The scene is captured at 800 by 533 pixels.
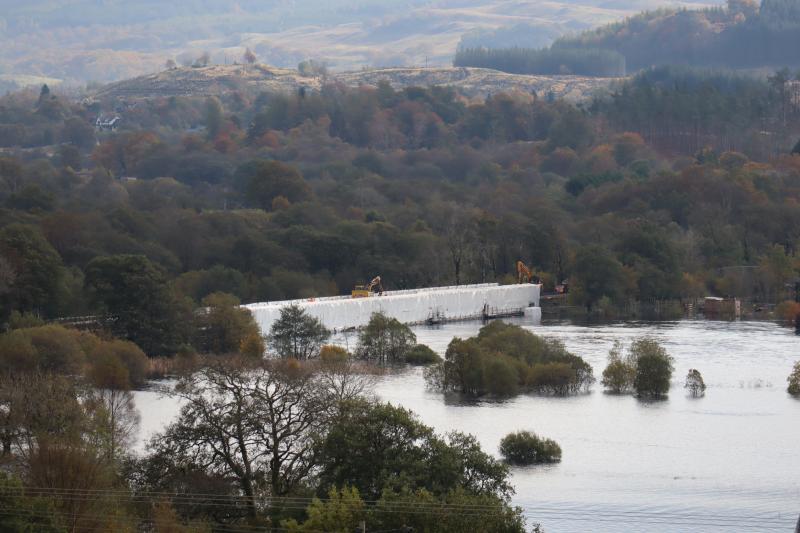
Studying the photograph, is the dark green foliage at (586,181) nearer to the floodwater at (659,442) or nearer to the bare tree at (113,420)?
the floodwater at (659,442)

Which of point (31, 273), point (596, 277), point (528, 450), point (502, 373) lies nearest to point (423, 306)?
point (596, 277)

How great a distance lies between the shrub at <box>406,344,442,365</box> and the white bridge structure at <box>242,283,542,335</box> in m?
6.18

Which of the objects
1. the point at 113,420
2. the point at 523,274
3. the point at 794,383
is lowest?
the point at 113,420

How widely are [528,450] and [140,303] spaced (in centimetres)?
1831

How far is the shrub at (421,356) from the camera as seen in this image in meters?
54.0

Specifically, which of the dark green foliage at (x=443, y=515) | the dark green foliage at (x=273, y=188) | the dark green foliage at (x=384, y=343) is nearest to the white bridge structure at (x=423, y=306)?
the dark green foliage at (x=384, y=343)

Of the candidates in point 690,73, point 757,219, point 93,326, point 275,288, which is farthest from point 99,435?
point 690,73

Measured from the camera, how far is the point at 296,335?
54.5 meters

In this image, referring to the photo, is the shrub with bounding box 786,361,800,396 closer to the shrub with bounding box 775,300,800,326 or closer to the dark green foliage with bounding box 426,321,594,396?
Answer: the dark green foliage with bounding box 426,321,594,396

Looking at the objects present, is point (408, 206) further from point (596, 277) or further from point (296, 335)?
point (296, 335)

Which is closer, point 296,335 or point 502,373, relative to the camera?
point 502,373

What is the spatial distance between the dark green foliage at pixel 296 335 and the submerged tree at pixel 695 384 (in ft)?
37.3

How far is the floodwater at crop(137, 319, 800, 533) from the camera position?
110ft

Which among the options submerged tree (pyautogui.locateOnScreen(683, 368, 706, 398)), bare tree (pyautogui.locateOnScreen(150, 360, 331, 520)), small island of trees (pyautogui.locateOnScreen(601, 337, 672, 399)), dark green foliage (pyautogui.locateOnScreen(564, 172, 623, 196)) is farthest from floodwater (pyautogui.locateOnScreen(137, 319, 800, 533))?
dark green foliage (pyautogui.locateOnScreen(564, 172, 623, 196))
